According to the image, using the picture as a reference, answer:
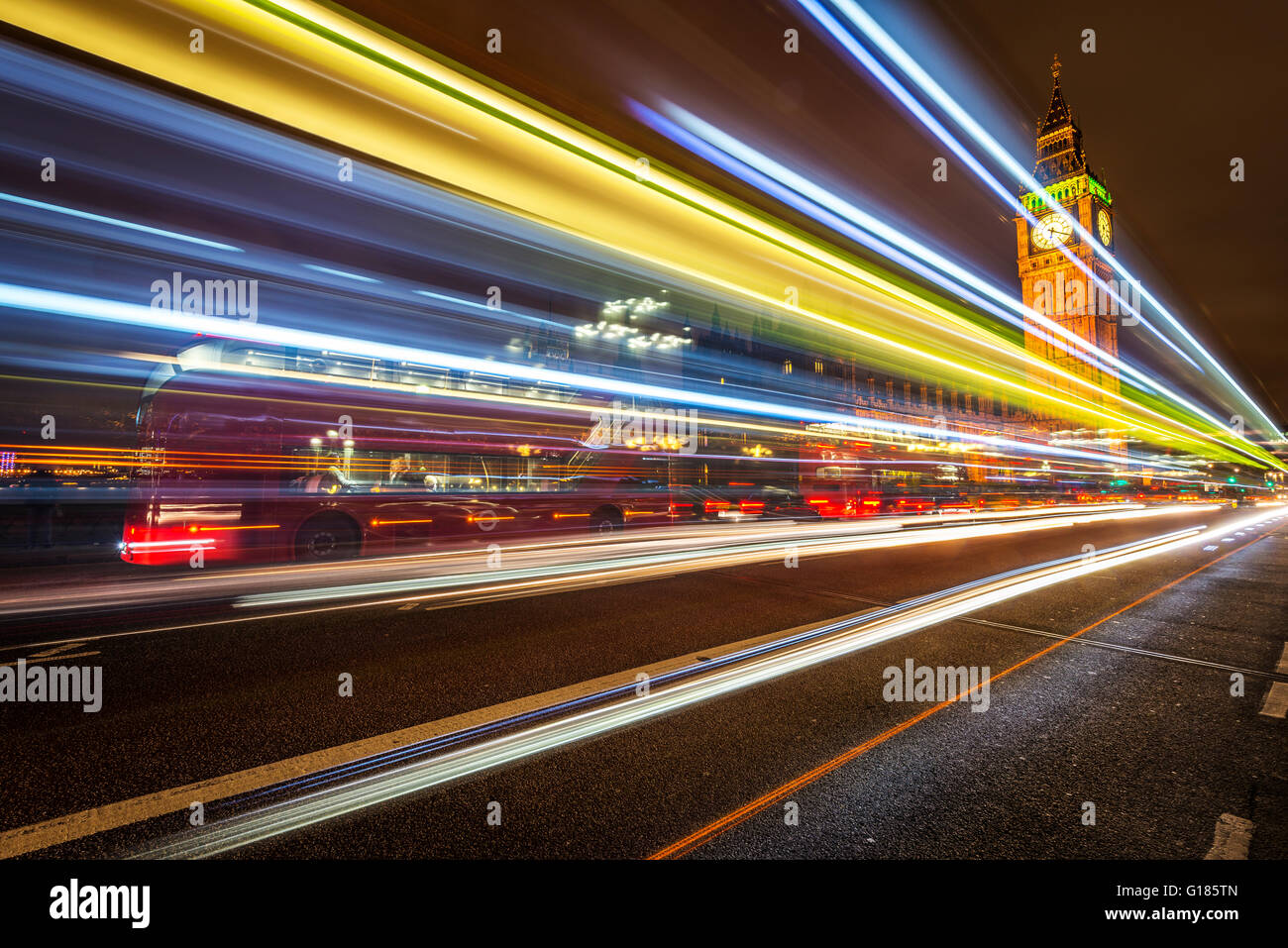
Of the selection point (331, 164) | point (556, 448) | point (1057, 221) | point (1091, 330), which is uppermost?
point (1057, 221)

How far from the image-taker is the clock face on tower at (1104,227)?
9419cm

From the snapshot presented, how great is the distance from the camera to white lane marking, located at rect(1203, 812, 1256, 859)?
2.18 metres

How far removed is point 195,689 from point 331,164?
5.70 meters

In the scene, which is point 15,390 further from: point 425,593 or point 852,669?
point 852,669

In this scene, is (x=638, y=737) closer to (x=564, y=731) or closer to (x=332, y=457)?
(x=564, y=731)

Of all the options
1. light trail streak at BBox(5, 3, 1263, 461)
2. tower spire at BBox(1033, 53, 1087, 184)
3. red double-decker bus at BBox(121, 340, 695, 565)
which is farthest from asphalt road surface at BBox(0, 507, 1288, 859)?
tower spire at BBox(1033, 53, 1087, 184)

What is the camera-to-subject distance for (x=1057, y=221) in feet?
280

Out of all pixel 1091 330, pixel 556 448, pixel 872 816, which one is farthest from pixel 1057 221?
pixel 872 816

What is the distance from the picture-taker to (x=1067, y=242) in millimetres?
87438

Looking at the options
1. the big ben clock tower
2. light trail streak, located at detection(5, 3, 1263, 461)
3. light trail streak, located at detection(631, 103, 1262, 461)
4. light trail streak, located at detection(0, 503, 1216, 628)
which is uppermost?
the big ben clock tower

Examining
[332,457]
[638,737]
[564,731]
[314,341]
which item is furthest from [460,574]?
[638,737]

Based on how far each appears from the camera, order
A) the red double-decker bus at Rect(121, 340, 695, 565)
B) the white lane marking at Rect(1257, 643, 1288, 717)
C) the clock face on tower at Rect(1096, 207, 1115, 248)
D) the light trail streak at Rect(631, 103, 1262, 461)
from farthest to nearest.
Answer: the clock face on tower at Rect(1096, 207, 1115, 248), the red double-decker bus at Rect(121, 340, 695, 565), the light trail streak at Rect(631, 103, 1262, 461), the white lane marking at Rect(1257, 643, 1288, 717)

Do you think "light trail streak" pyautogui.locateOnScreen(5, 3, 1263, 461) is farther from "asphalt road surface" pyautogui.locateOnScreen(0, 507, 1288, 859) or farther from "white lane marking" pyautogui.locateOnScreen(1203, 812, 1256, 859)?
"white lane marking" pyautogui.locateOnScreen(1203, 812, 1256, 859)

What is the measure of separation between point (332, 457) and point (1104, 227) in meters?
132
